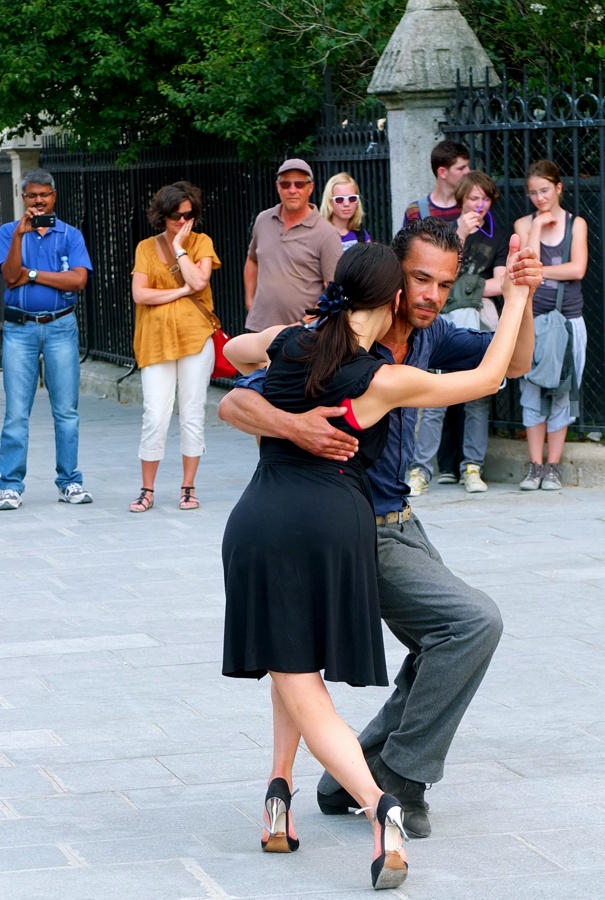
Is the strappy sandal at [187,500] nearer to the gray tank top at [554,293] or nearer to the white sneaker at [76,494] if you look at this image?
the white sneaker at [76,494]

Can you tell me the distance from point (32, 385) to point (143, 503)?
1.07m

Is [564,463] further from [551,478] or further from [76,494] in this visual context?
[76,494]

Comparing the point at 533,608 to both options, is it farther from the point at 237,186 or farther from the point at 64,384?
the point at 237,186

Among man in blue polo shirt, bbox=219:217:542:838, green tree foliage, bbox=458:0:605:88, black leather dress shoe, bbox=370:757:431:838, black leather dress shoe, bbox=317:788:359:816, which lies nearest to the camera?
man in blue polo shirt, bbox=219:217:542:838

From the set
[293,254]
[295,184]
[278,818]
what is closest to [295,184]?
[295,184]

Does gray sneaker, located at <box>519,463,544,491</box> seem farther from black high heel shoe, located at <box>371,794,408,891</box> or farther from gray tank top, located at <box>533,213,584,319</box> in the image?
black high heel shoe, located at <box>371,794,408,891</box>

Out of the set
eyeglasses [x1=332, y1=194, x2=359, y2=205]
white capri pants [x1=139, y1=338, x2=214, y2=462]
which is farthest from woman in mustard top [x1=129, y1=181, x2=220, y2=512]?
eyeglasses [x1=332, y1=194, x2=359, y2=205]

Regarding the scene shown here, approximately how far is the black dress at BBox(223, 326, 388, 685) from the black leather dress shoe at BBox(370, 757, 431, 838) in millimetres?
377

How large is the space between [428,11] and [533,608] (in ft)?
16.1

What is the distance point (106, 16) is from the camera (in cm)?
1289

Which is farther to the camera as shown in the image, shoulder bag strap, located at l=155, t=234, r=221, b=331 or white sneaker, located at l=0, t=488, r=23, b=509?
white sneaker, located at l=0, t=488, r=23, b=509

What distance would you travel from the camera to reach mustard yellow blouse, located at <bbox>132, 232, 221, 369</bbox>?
9.38 m

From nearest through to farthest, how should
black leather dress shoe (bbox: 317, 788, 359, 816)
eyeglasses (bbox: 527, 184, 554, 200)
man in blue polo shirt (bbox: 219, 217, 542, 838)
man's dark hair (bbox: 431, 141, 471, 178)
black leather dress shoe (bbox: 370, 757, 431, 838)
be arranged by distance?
man in blue polo shirt (bbox: 219, 217, 542, 838), black leather dress shoe (bbox: 370, 757, 431, 838), black leather dress shoe (bbox: 317, 788, 359, 816), eyeglasses (bbox: 527, 184, 554, 200), man's dark hair (bbox: 431, 141, 471, 178)

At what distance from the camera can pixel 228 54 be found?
12.2 m
